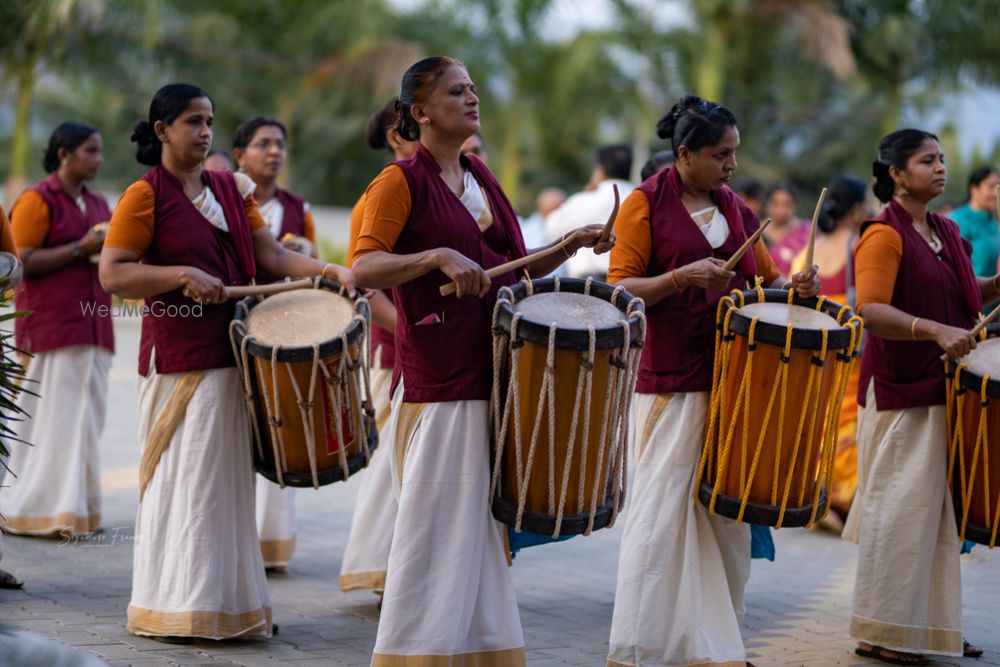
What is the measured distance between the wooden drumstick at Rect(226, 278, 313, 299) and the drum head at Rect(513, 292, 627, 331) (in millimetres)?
1323

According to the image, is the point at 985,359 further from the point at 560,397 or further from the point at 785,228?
the point at 785,228

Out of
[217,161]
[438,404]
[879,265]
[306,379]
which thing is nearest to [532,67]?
[217,161]

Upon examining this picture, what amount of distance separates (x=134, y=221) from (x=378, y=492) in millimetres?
1737

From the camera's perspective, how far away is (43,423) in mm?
7645

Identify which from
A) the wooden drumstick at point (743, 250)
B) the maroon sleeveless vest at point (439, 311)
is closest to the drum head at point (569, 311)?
the maroon sleeveless vest at point (439, 311)

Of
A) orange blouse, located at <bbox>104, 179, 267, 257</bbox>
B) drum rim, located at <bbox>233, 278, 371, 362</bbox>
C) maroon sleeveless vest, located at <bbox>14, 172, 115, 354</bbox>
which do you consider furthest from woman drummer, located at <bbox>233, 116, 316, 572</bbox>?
drum rim, located at <bbox>233, 278, 371, 362</bbox>

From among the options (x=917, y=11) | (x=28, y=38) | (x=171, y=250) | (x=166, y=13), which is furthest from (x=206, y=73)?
(x=171, y=250)

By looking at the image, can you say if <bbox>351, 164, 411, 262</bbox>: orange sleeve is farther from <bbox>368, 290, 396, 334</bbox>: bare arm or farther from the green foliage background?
the green foliage background

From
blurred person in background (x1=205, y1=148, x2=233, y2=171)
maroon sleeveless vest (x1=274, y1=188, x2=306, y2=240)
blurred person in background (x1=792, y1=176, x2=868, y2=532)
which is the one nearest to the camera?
maroon sleeveless vest (x1=274, y1=188, x2=306, y2=240)

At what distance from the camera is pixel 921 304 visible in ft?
17.6

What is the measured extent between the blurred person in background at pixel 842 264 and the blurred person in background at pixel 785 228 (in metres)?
0.67

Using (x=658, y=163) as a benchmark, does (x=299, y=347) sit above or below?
below

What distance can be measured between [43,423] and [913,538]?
184 inches

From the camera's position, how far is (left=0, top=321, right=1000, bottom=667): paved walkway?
5.28 metres
